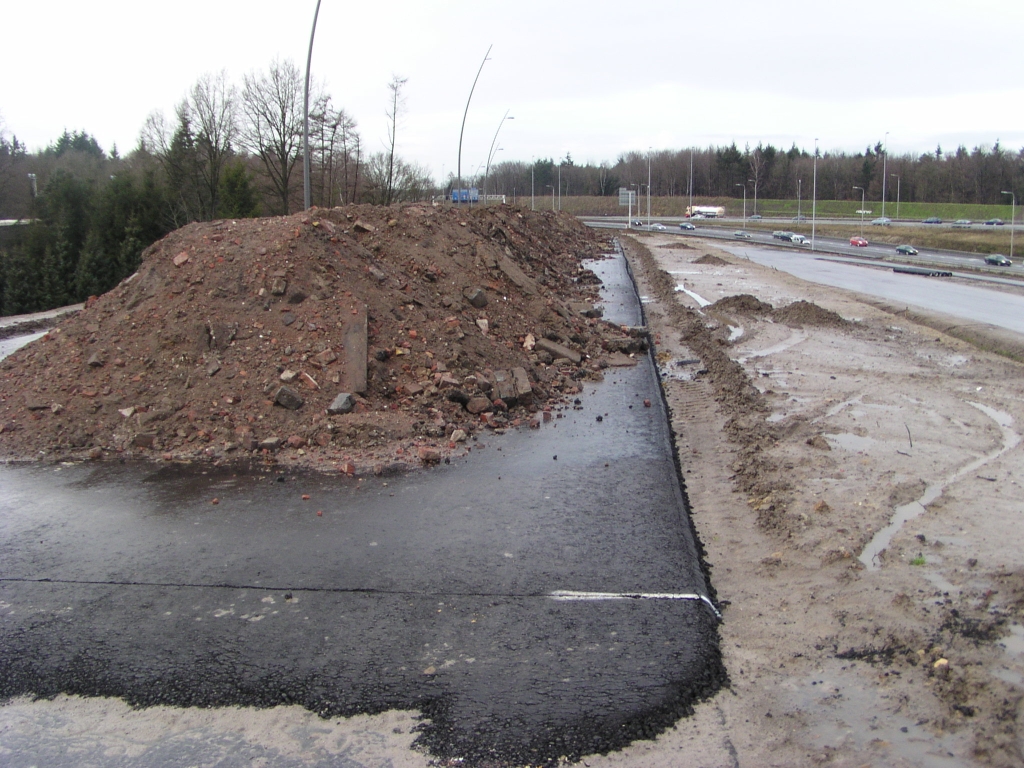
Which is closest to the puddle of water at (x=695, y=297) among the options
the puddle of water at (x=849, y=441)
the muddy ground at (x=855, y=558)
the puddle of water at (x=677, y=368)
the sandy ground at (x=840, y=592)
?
the puddle of water at (x=677, y=368)

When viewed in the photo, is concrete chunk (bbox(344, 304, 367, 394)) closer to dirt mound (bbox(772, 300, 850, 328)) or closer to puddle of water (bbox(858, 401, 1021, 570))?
puddle of water (bbox(858, 401, 1021, 570))

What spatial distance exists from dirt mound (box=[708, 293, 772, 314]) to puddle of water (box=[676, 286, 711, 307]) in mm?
1094

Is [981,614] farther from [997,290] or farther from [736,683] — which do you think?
[997,290]

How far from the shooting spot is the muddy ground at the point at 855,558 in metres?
4.43

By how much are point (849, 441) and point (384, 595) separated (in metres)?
6.84

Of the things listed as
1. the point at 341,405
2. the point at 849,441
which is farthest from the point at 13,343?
→ the point at 849,441

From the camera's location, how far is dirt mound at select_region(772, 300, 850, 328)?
20.0m

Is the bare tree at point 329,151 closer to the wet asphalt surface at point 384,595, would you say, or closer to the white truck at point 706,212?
the wet asphalt surface at point 384,595

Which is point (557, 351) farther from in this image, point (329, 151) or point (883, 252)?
point (883, 252)

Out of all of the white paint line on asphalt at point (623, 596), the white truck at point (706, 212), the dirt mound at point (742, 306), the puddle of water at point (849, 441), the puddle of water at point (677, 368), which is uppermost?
the white truck at point (706, 212)

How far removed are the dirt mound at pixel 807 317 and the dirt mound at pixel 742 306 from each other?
0.73 m

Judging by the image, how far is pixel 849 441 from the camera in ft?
33.1

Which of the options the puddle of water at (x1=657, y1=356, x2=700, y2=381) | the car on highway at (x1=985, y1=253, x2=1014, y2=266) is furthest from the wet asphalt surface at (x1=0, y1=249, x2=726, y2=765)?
the car on highway at (x1=985, y1=253, x2=1014, y2=266)

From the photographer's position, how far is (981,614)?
561 cm
